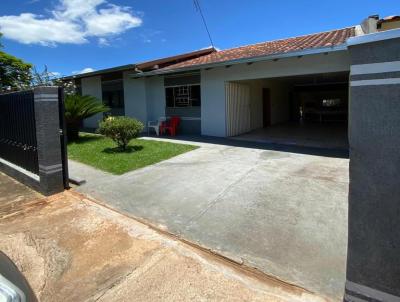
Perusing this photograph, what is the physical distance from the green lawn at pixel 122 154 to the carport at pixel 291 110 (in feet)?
12.3

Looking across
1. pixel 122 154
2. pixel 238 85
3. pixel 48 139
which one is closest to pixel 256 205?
pixel 48 139

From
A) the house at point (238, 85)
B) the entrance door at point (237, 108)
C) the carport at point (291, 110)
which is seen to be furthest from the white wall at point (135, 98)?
the carport at point (291, 110)

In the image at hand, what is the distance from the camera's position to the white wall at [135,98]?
51.6 feet

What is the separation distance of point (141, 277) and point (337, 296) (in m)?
1.95

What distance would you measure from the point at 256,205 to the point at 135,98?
12591 mm

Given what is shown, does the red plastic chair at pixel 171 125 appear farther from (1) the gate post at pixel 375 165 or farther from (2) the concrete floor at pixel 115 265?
(1) the gate post at pixel 375 165

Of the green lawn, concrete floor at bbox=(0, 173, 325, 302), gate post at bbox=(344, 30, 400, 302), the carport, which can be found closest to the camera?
gate post at bbox=(344, 30, 400, 302)

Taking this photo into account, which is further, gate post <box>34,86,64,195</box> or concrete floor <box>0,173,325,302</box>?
gate post <box>34,86,64,195</box>

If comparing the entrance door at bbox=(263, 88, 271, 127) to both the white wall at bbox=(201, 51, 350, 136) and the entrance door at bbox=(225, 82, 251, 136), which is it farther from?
the white wall at bbox=(201, 51, 350, 136)

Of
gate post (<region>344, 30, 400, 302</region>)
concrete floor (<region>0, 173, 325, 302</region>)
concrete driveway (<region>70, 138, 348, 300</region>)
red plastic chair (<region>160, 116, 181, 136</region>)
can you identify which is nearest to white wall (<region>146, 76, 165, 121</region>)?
red plastic chair (<region>160, 116, 181, 136</region>)

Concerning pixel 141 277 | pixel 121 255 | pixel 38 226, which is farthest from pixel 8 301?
pixel 38 226

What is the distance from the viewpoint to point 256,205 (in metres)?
4.98

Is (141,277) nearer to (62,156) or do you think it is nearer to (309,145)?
(62,156)

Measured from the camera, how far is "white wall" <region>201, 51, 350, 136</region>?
9.74 meters
